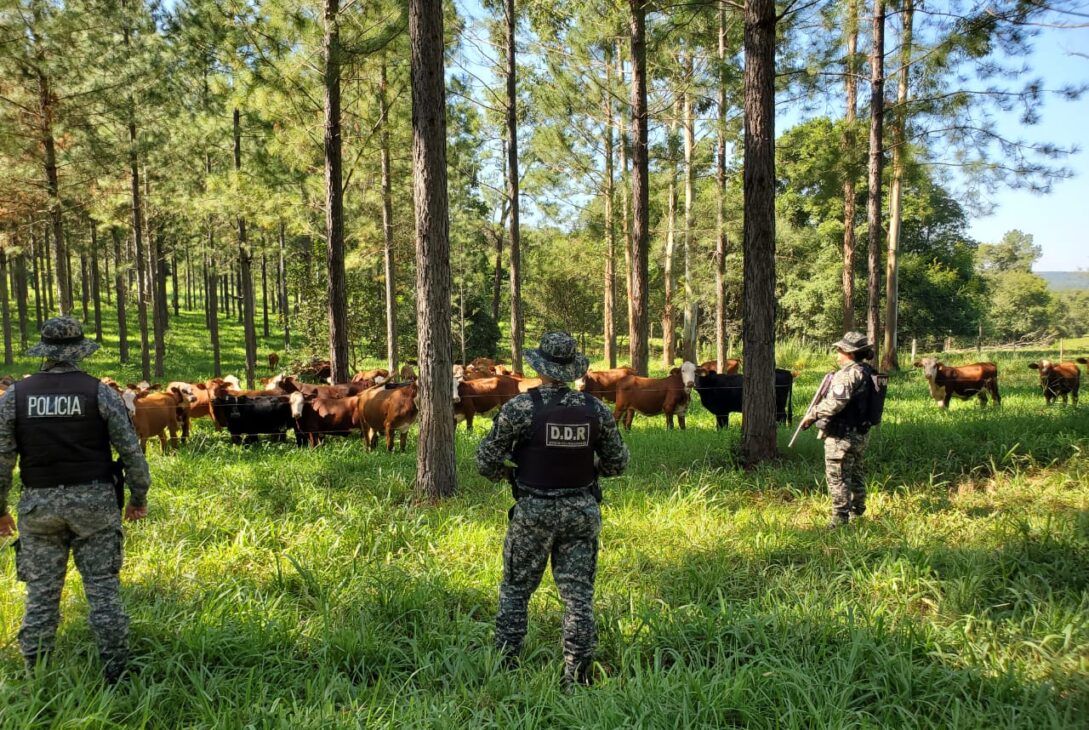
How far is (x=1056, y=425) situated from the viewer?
29.3ft

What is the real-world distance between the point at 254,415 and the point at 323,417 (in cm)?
133

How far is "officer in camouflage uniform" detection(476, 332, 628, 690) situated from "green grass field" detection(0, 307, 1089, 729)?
0.30 metres

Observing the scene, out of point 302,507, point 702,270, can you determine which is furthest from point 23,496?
point 702,270

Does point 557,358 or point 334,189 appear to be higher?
point 334,189

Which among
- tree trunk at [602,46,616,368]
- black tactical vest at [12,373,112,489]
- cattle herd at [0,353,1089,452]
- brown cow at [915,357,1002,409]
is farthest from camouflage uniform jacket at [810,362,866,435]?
tree trunk at [602,46,616,368]

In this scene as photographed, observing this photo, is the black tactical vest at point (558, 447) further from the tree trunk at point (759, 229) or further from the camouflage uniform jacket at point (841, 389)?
the tree trunk at point (759, 229)

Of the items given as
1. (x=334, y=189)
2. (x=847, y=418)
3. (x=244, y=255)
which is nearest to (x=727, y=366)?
(x=334, y=189)

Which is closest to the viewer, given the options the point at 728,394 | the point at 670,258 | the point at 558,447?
the point at 558,447

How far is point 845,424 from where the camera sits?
5887 mm

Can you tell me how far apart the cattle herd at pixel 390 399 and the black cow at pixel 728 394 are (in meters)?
0.02

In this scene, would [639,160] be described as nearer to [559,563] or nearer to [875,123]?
[875,123]

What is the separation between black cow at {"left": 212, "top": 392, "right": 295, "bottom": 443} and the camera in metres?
11.1

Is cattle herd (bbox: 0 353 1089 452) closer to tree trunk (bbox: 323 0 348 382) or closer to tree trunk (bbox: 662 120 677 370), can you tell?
tree trunk (bbox: 323 0 348 382)

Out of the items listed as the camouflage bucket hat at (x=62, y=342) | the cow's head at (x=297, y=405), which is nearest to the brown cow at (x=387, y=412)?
the cow's head at (x=297, y=405)
